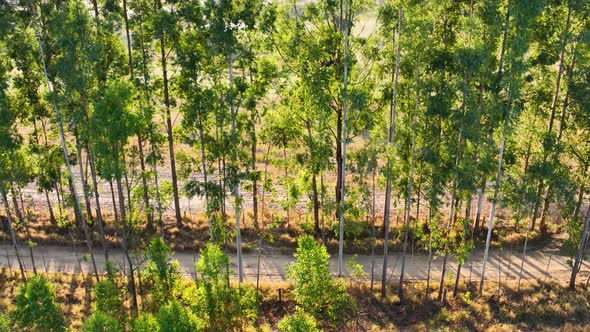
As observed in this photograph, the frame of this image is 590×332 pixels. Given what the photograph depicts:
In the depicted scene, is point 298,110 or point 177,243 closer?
point 298,110

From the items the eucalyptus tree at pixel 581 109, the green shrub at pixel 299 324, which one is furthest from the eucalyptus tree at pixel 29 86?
the eucalyptus tree at pixel 581 109

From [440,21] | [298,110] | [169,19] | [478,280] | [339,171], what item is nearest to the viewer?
[440,21]

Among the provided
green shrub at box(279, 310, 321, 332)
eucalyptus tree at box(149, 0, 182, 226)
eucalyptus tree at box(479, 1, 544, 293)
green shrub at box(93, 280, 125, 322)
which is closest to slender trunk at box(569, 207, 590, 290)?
eucalyptus tree at box(479, 1, 544, 293)

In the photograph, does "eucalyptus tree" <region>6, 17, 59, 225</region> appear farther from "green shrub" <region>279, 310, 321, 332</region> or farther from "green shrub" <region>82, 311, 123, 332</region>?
"green shrub" <region>279, 310, 321, 332</region>

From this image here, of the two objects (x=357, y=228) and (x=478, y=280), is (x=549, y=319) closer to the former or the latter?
(x=478, y=280)

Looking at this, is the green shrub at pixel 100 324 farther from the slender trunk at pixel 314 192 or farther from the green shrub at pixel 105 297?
the slender trunk at pixel 314 192

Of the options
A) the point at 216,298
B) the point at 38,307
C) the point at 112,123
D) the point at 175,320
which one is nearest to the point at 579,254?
the point at 216,298

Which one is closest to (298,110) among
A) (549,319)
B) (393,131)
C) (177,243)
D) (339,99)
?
(339,99)
